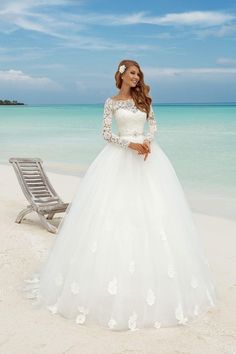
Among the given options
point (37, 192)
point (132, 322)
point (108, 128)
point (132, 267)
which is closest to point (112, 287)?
point (132, 267)

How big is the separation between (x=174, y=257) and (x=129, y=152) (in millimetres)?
1101

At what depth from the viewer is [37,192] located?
9.12 meters

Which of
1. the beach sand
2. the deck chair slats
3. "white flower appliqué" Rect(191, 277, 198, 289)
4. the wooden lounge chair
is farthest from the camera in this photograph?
the deck chair slats

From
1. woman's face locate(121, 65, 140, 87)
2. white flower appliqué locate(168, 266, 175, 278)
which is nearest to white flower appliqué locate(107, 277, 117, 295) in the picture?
white flower appliqué locate(168, 266, 175, 278)

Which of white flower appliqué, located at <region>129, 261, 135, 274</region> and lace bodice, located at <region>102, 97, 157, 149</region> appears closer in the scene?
white flower appliqué, located at <region>129, 261, 135, 274</region>

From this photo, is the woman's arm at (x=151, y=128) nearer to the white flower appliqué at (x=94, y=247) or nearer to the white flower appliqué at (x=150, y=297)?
the white flower appliqué at (x=94, y=247)

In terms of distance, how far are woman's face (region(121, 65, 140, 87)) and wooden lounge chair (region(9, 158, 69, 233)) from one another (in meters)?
3.81

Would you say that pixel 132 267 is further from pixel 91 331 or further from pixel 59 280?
pixel 59 280

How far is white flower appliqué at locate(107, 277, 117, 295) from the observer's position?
15.2ft

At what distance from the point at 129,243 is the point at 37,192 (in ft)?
15.3

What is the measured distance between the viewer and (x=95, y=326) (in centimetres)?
474

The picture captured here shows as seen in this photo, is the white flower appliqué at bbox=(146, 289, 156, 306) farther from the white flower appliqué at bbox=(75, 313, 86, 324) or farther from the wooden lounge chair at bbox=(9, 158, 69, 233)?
the wooden lounge chair at bbox=(9, 158, 69, 233)

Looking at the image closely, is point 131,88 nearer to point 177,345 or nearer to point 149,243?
point 149,243

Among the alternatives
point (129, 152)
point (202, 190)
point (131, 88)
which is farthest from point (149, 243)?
point (202, 190)
